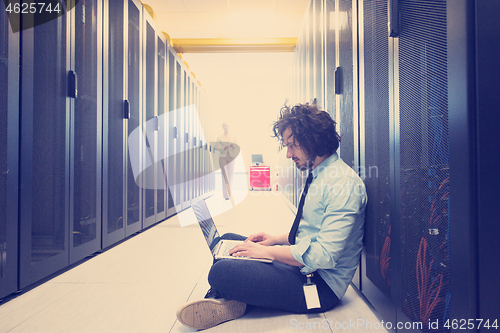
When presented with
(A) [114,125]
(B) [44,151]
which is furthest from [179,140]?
(B) [44,151]

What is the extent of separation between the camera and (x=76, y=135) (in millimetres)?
1919

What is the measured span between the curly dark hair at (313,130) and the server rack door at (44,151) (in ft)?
4.59

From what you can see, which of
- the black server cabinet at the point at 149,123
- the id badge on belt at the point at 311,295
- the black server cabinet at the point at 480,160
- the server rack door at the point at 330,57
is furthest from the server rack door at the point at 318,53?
the black server cabinet at the point at 149,123

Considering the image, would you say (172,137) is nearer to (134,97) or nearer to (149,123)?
(149,123)

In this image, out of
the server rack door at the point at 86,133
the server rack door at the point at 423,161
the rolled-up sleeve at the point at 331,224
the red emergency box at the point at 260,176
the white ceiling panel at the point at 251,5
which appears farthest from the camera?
the red emergency box at the point at 260,176

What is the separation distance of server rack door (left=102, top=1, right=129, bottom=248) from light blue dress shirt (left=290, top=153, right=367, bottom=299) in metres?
1.77

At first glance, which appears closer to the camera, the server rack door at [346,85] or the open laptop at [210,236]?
the open laptop at [210,236]

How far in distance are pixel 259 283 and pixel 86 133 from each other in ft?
5.56

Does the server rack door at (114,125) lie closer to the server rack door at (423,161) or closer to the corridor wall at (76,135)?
the corridor wall at (76,135)

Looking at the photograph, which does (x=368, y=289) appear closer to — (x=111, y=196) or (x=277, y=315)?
(x=277, y=315)

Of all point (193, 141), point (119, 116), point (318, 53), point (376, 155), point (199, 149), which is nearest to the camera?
point (376, 155)

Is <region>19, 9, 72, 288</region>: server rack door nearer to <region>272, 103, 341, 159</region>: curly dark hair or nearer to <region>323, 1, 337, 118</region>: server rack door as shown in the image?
<region>272, 103, 341, 159</region>: curly dark hair

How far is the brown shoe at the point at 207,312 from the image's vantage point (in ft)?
3.61

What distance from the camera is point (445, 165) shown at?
0.75 meters
